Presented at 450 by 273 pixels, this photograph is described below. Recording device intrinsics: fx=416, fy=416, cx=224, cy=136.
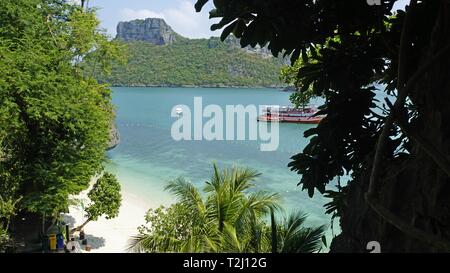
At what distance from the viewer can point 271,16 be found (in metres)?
2.62

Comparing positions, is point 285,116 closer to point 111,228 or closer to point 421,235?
point 111,228

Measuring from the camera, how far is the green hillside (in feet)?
213

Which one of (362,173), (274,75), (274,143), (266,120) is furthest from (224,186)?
(274,75)

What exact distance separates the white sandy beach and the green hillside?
168 ft

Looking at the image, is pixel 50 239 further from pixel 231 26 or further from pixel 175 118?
pixel 175 118

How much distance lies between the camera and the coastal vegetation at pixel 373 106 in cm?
251

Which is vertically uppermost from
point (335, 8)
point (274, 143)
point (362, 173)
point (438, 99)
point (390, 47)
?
point (335, 8)

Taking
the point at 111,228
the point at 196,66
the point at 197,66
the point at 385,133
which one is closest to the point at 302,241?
the point at 385,133

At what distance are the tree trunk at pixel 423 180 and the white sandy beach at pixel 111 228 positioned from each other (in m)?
7.87

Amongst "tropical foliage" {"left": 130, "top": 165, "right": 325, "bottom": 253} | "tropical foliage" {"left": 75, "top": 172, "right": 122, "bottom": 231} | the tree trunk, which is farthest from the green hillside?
the tree trunk

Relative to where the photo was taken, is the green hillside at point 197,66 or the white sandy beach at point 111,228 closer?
the white sandy beach at point 111,228

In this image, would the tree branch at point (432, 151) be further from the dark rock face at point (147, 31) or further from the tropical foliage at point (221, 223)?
the dark rock face at point (147, 31)

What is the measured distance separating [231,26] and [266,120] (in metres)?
34.9

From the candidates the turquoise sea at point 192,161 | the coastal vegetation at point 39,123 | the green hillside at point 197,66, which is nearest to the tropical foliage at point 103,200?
the coastal vegetation at point 39,123
